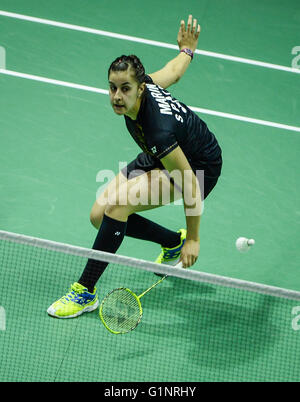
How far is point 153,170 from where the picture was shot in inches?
190

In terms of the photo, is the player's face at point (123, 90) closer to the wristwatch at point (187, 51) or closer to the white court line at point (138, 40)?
the wristwatch at point (187, 51)

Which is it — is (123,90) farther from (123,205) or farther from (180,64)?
(180,64)

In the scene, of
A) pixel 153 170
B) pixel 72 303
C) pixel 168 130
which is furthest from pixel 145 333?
pixel 168 130

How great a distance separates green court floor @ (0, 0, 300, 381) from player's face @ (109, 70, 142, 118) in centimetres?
153

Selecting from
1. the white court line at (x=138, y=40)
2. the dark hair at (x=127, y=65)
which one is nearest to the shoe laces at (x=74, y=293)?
the dark hair at (x=127, y=65)

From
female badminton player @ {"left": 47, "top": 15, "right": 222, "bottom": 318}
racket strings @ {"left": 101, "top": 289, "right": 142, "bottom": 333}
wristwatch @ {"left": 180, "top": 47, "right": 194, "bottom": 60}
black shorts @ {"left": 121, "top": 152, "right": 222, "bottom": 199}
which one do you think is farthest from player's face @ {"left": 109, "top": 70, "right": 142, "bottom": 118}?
racket strings @ {"left": 101, "top": 289, "right": 142, "bottom": 333}

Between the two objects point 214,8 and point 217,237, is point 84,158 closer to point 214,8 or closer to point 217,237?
point 217,237

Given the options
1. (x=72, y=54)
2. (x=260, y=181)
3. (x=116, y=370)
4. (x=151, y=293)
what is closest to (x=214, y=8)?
(x=72, y=54)

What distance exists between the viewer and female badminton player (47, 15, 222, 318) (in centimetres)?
428

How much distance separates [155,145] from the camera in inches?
168

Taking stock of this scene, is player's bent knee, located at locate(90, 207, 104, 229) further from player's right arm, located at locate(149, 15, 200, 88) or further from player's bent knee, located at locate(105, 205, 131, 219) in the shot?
player's right arm, located at locate(149, 15, 200, 88)

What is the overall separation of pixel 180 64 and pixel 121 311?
6.42ft

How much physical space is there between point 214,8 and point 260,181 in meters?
3.43

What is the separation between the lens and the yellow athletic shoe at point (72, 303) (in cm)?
477
